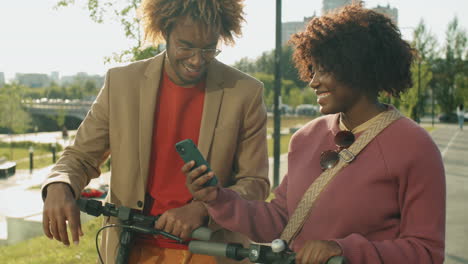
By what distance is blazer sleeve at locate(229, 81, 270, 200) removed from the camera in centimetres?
281

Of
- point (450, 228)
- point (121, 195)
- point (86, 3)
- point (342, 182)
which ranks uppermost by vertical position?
point (86, 3)

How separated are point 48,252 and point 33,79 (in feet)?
111

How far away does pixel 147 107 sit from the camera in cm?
288

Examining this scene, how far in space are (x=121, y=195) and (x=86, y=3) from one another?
359 inches

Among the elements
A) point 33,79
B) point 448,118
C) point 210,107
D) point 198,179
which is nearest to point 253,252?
point 198,179

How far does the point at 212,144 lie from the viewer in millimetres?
2854

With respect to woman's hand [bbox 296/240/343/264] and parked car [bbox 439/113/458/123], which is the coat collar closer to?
woman's hand [bbox 296/240/343/264]

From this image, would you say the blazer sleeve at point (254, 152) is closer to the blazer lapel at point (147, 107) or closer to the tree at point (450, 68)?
the blazer lapel at point (147, 107)

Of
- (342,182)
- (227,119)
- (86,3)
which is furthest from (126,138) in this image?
(86,3)

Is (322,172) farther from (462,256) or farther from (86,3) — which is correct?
(86,3)

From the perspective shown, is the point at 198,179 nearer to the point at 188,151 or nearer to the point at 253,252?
the point at 188,151

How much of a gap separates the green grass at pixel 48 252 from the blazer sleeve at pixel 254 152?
453cm

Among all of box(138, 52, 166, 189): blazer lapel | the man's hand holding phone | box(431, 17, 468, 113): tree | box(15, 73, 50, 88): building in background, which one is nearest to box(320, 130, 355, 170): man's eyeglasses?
the man's hand holding phone

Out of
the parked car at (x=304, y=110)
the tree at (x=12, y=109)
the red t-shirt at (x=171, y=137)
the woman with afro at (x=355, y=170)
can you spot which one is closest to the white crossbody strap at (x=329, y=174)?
the woman with afro at (x=355, y=170)
